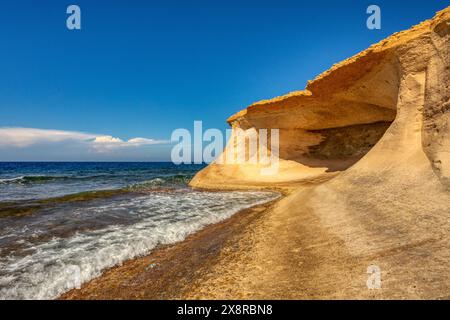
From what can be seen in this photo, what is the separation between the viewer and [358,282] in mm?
2998

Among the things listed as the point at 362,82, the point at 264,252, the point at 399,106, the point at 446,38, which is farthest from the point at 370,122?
the point at 264,252

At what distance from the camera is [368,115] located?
50.5 ft

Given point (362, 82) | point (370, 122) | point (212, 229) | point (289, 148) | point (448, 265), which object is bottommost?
point (212, 229)

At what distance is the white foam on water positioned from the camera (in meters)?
3.92

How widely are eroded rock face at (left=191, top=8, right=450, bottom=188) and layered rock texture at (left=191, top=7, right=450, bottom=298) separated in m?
0.03

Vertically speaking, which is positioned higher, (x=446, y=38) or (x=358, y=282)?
(x=446, y=38)

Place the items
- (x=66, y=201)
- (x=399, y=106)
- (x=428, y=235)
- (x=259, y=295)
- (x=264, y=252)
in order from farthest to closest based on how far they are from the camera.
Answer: (x=66, y=201) < (x=399, y=106) < (x=264, y=252) < (x=428, y=235) < (x=259, y=295)

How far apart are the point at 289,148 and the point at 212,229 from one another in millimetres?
13383

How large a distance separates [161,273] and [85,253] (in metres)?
1.81

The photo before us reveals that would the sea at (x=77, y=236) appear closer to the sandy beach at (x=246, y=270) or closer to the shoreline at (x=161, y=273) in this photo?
the shoreline at (x=161, y=273)

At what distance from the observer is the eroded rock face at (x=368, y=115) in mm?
6871

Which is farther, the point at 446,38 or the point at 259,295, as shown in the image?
the point at 446,38

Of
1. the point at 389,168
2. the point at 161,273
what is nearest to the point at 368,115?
the point at 389,168
